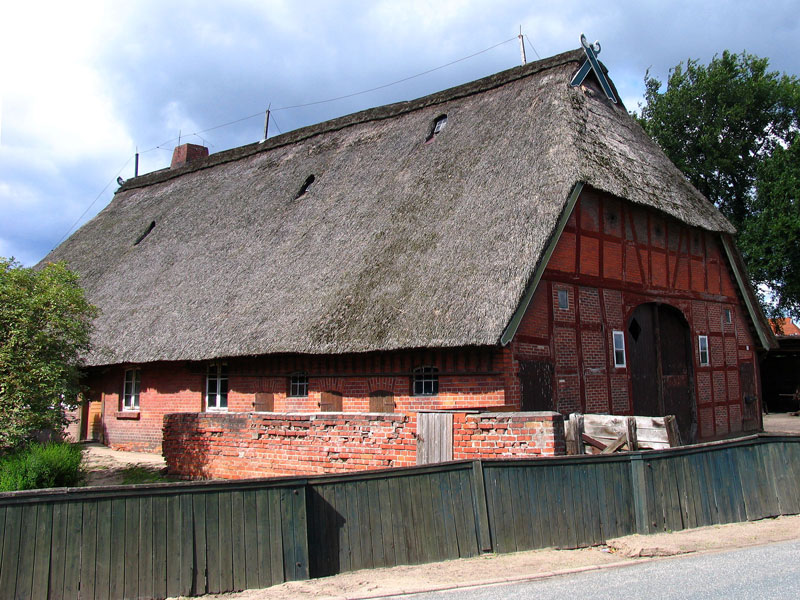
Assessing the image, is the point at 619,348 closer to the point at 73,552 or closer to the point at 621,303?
the point at 621,303

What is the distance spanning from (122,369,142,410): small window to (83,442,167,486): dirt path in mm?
1152

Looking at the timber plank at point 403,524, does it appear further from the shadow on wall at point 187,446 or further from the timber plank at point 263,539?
the shadow on wall at point 187,446

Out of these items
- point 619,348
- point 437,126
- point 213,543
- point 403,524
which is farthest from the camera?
point 437,126

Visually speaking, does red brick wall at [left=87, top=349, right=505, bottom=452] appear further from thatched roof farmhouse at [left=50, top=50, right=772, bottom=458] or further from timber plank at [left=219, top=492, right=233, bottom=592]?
timber plank at [left=219, top=492, right=233, bottom=592]

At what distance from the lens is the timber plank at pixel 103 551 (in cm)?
594

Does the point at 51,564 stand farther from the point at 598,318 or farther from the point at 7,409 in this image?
the point at 598,318

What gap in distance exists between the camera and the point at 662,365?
14945 millimetres

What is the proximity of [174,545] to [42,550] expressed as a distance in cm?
107

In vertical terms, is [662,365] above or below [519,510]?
above

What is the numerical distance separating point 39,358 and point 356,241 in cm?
662

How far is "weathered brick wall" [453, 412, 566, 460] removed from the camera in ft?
27.8

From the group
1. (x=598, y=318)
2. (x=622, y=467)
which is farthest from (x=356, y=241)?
(x=622, y=467)

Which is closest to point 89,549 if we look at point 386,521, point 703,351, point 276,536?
point 276,536

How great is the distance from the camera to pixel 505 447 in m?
8.81
